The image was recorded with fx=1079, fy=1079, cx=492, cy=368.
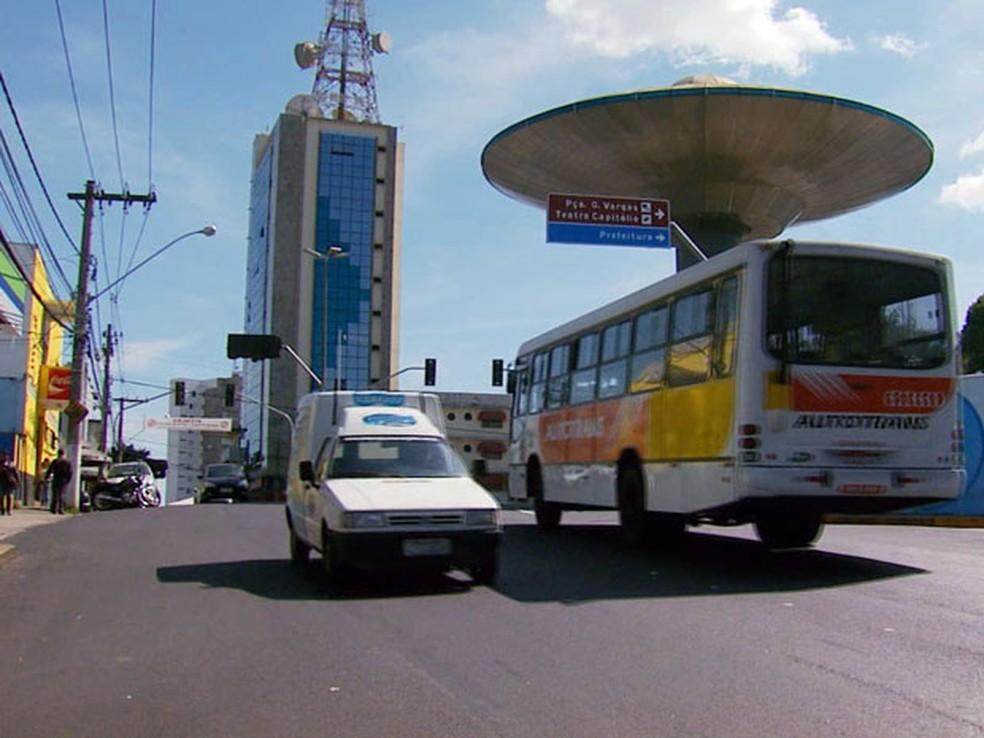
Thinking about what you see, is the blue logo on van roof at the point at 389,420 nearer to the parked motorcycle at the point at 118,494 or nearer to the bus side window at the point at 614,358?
the bus side window at the point at 614,358

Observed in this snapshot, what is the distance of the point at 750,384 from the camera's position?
1097cm

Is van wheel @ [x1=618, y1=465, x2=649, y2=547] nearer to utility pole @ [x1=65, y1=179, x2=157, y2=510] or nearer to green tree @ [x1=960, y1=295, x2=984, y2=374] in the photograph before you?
utility pole @ [x1=65, y1=179, x2=157, y2=510]

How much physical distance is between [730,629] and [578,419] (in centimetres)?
817

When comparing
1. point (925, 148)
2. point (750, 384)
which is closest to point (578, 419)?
point (750, 384)

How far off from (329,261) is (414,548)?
94000mm

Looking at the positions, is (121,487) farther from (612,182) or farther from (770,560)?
(770,560)

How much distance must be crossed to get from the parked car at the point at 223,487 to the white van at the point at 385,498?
32271 mm

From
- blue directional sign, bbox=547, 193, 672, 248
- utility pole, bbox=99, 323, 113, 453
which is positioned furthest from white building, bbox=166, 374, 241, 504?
blue directional sign, bbox=547, 193, 672, 248

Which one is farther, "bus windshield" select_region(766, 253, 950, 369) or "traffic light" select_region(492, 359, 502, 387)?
"traffic light" select_region(492, 359, 502, 387)

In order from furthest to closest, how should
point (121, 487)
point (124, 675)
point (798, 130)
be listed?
point (798, 130) → point (121, 487) → point (124, 675)

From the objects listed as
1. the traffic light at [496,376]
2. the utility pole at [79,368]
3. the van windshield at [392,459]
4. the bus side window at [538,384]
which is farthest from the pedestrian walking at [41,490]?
the van windshield at [392,459]

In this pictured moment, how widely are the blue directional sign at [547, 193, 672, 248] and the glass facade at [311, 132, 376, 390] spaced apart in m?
77.0

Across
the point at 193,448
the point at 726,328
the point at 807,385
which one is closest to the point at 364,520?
the point at 726,328

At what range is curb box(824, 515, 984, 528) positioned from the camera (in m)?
21.2
